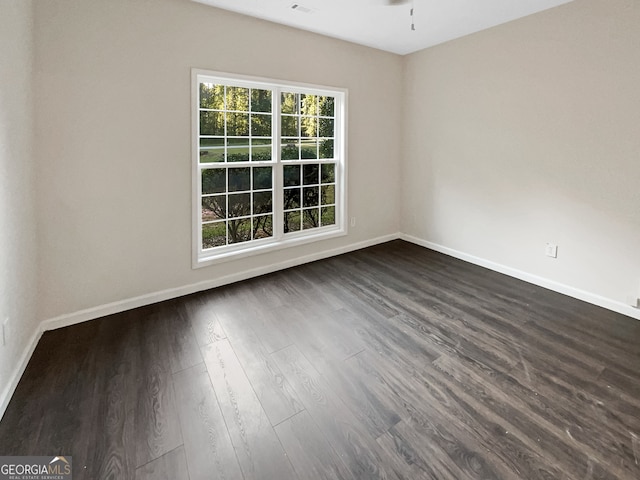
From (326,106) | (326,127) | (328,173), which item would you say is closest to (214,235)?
(328,173)

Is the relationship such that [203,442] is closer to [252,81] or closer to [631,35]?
[252,81]

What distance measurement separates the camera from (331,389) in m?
1.96

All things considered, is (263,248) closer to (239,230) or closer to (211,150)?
(239,230)

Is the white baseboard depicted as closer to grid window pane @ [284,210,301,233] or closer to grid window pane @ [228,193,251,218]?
grid window pane @ [284,210,301,233]

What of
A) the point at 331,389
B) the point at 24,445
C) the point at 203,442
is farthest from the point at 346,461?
the point at 24,445

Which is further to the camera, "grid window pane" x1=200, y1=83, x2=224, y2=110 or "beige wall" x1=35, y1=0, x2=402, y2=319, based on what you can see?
"grid window pane" x1=200, y1=83, x2=224, y2=110

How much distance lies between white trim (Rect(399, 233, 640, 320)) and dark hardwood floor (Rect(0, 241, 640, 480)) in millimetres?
95

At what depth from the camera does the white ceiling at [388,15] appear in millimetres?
2953

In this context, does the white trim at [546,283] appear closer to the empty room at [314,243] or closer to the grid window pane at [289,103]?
the empty room at [314,243]

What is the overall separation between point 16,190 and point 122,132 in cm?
91

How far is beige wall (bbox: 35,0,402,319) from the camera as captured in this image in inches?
96.5

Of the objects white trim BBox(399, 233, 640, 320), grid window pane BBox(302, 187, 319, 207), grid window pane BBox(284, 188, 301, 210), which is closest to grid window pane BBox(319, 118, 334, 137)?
grid window pane BBox(302, 187, 319, 207)

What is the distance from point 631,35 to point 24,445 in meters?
4.83

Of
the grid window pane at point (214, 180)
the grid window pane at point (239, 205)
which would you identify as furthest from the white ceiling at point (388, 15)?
the grid window pane at point (239, 205)
